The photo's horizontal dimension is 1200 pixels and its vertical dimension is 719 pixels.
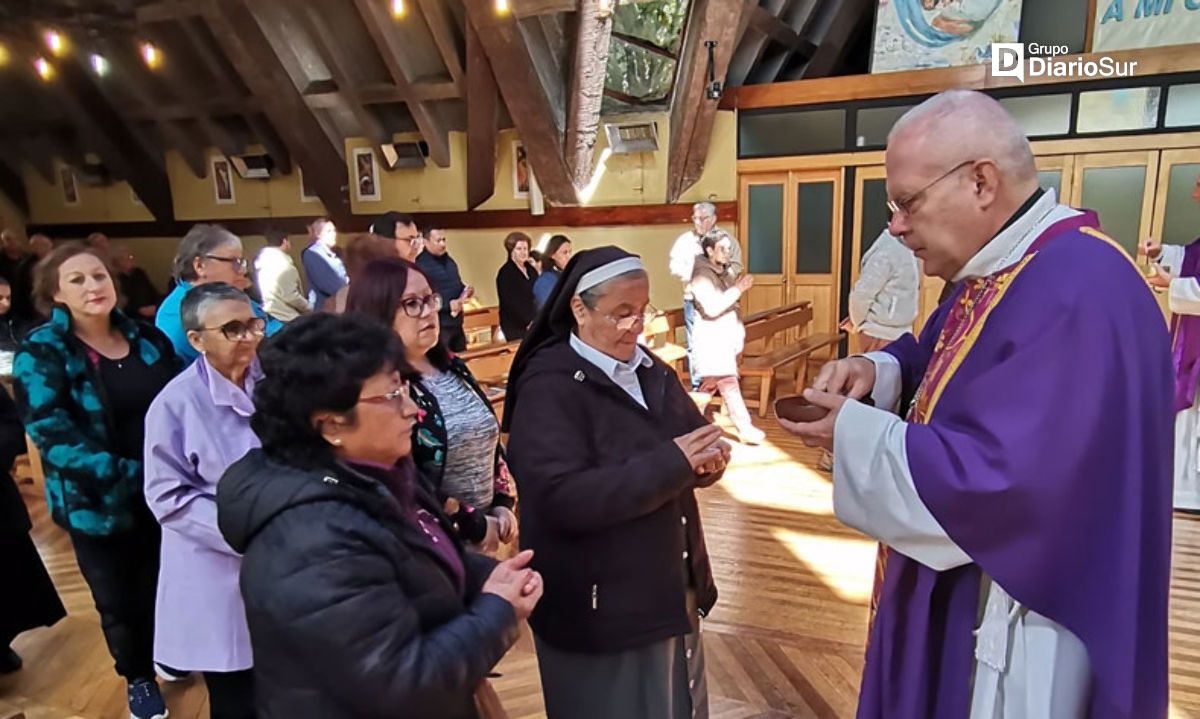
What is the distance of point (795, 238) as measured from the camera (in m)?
7.43

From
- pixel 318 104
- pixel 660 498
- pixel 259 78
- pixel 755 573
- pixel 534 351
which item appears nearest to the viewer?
pixel 660 498

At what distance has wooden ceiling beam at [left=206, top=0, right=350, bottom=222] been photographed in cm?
698

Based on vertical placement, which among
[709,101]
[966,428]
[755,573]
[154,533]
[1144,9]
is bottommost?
[755,573]

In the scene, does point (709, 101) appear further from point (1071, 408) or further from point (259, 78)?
point (1071, 408)

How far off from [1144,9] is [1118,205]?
1516 mm

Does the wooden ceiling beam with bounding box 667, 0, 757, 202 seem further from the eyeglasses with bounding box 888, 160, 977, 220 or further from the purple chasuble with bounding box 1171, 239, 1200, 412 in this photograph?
the eyeglasses with bounding box 888, 160, 977, 220

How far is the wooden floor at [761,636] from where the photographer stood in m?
2.42

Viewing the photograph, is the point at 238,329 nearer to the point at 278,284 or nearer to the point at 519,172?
the point at 278,284

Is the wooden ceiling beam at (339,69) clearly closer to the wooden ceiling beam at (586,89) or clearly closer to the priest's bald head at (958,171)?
the wooden ceiling beam at (586,89)

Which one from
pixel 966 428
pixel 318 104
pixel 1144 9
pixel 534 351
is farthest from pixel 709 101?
pixel 966 428

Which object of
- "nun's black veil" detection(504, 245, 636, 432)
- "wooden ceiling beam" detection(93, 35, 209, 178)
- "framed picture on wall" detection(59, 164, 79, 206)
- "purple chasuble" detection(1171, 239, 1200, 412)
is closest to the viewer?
"nun's black veil" detection(504, 245, 636, 432)

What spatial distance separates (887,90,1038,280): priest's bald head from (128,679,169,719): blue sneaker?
2510mm

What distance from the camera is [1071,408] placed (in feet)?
3.44

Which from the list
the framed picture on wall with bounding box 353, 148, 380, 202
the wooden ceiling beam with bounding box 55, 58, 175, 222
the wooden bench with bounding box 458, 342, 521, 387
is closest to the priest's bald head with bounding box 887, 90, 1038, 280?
the wooden bench with bounding box 458, 342, 521, 387
